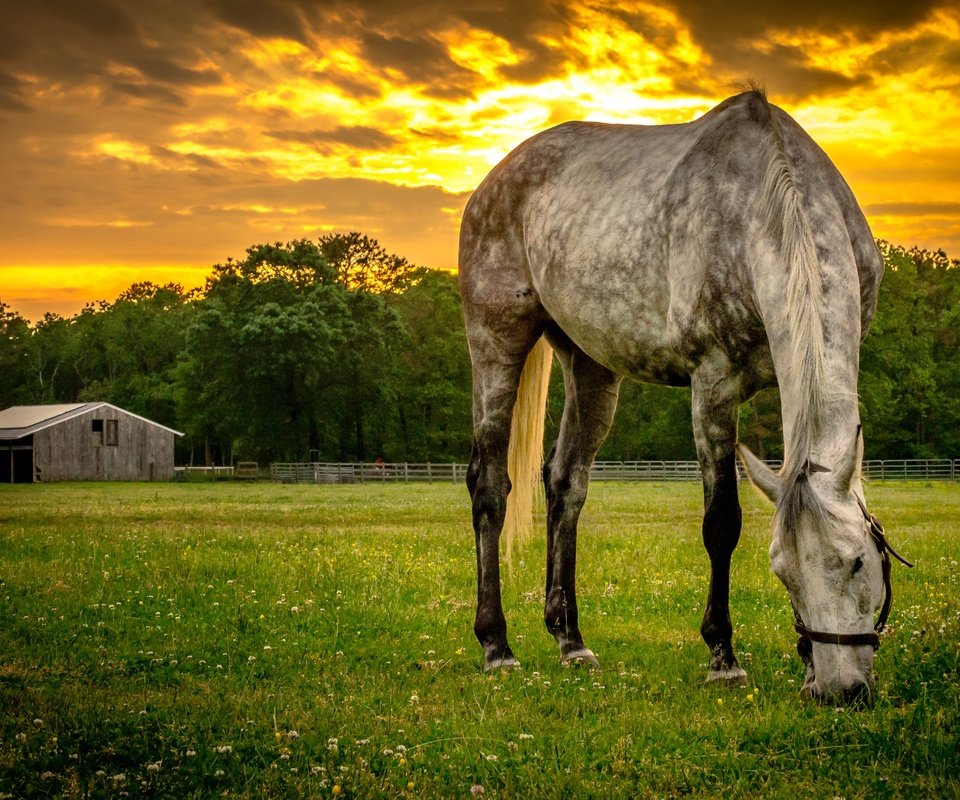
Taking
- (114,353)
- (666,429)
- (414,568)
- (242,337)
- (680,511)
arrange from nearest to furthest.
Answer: (414,568), (680,511), (242,337), (666,429), (114,353)

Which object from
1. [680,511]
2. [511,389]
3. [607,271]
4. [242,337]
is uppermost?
[242,337]

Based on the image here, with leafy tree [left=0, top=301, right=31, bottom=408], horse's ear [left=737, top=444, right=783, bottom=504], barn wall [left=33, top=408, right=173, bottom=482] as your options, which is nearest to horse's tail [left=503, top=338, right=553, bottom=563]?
horse's ear [left=737, top=444, right=783, bottom=504]

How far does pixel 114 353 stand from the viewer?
92.9m

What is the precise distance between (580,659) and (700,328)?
2.62 m

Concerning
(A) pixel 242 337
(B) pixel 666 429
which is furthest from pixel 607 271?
(B) pixel 666 429

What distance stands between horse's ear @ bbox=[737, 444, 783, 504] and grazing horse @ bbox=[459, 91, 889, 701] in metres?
0.01

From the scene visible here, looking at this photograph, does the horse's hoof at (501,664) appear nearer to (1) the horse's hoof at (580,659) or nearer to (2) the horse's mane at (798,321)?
(1) the horse's hoof at (580,659)

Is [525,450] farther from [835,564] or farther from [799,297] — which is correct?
[835,564]

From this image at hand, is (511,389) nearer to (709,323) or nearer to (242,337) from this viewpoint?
(709,323)

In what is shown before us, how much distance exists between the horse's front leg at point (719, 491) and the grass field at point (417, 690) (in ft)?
0.91

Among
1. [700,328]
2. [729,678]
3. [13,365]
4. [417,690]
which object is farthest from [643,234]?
[13,365]

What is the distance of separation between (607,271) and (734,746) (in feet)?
10.3

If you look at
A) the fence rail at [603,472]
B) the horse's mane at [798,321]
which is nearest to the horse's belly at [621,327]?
the horse's mane at [798,321]

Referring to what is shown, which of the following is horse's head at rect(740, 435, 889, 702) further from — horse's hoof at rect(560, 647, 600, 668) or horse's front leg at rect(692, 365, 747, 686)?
horse's hoof at rect(560, 647, 600, 668)
